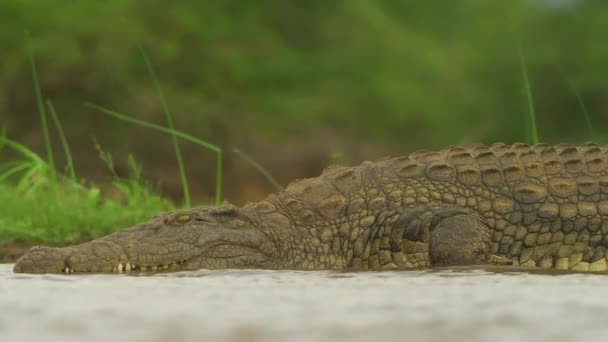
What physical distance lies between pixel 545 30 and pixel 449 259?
14.6 meters

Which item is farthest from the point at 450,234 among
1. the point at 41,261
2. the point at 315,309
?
the point at 315,309

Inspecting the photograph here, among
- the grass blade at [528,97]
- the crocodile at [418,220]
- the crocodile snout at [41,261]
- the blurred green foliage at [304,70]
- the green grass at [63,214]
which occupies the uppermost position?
the blurred green foliage at [304,70]

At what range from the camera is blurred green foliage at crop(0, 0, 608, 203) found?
1530 cm

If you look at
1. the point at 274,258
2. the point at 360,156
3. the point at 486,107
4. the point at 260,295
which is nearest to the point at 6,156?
the point at 360,156

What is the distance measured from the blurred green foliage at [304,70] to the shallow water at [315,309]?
11263 millimetres

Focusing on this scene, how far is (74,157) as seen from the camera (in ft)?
49.5

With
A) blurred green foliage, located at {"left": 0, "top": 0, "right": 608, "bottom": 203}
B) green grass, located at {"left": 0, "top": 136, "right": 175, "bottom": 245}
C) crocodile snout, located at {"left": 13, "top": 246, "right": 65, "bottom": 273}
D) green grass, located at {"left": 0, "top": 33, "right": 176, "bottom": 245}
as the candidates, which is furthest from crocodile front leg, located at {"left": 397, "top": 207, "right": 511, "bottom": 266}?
blurred green foliage, located at {"left": 0, "top": 0, "right": 608, "bottom": 203}

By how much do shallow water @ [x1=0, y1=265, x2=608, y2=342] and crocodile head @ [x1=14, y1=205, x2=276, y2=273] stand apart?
Answer: 606mm

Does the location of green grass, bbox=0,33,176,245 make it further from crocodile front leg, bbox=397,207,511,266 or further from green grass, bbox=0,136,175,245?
crocodile front leg, bbox=397,207,511,266

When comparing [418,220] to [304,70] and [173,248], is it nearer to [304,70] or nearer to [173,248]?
[173,248]

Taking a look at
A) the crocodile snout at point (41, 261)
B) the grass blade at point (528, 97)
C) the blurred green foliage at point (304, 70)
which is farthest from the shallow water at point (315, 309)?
the blurred green foliage at point (304, 70)

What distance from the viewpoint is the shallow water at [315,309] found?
240 centimetres

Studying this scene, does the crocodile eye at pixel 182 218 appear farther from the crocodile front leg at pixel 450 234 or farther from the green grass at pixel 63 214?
the green grass at pixel 63 214

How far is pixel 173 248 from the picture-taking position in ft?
16.1
